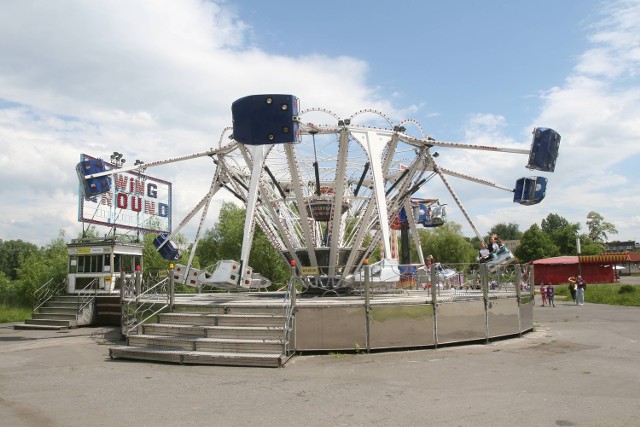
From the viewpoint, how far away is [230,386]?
8875 mm

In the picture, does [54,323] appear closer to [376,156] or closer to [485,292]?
[376,156]

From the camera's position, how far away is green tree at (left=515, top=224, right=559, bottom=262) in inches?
3644

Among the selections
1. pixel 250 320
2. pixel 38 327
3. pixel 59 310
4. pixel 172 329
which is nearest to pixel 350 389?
pixel 250 320

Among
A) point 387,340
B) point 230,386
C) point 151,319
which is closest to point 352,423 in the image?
point 230,386

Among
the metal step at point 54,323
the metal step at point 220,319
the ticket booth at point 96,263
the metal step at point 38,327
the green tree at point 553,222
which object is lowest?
the metal step at point 38,327

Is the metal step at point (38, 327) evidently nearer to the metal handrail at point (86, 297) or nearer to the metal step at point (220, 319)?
the metal handrail at point (86, 297)

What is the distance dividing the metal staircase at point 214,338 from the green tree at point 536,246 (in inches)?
3508

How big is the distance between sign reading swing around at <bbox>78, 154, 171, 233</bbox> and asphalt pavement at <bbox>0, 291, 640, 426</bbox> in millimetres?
18039

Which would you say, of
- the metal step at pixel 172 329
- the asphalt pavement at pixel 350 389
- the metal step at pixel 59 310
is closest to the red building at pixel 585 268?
the metal step at pixel 59 310

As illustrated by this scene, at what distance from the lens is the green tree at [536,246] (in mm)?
92562

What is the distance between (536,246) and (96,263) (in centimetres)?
8558

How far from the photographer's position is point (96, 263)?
25359 mm

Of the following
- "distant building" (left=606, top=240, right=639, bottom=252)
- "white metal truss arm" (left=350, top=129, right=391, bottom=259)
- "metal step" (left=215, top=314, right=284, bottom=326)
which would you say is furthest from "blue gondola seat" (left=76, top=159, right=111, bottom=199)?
"distant building" (left=606, top=240, right=639, bottom=252)

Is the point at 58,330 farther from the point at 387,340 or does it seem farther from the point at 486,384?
the point at 486,384
